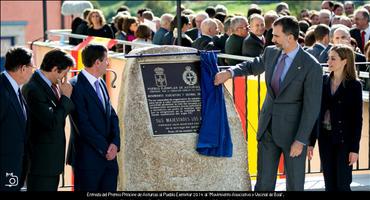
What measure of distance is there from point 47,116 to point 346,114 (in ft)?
9.17

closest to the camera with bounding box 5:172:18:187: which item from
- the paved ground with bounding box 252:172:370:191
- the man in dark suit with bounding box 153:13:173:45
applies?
the paved ground with bounding box 252:172:370:191

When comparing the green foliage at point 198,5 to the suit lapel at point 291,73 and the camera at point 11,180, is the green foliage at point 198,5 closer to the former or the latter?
the suit lapel at point 291,73

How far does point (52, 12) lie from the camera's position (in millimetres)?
58562

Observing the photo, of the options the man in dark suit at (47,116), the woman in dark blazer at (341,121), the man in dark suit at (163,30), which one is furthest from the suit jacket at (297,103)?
the man in dark suit at (163,30)

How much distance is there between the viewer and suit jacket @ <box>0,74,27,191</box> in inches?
361

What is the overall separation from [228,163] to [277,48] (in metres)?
1.26

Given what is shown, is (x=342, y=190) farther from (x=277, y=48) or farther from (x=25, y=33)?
(x=25, y=33)

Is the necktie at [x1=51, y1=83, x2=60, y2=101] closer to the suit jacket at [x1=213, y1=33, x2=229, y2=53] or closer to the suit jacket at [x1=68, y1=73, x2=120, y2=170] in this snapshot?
the suit jacket at [x1=68, y1=73, x2=120, y2=170]

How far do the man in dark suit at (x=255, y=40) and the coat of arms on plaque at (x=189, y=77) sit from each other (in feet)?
14.5

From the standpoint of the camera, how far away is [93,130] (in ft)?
32.4

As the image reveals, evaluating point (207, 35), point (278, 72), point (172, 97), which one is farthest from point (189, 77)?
point (207, 35)

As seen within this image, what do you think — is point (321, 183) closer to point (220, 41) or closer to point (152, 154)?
point (152, 154)

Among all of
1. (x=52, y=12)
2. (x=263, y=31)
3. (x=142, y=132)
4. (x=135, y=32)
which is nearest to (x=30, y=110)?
(x=142, y=132)

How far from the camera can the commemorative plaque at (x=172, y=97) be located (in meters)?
10.4
